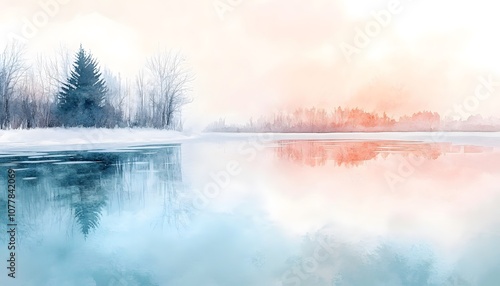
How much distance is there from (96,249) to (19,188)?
3.03 m

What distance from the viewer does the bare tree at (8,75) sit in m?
18.0

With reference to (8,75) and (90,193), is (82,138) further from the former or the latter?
(90,193)

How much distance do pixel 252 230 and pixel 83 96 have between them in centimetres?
1735

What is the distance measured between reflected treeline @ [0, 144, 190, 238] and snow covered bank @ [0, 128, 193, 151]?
6.59m

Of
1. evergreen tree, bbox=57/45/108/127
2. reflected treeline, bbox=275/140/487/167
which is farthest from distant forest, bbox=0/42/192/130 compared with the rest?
reflected treeline, bbox=275/140/487/167

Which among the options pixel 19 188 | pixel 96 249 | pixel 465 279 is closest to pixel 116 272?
pixel 96 249

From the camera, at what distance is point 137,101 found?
24.2 metres

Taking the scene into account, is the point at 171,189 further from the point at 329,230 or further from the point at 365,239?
the point at 365,239

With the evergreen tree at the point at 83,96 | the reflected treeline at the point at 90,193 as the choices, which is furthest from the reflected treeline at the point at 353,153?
the evergreen tree at the point at 83,96

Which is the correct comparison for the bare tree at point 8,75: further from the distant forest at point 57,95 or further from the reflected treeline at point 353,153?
the reflected treeline at point 353,153

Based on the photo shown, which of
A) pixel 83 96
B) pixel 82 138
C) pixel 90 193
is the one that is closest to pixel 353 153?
pixel 90 193

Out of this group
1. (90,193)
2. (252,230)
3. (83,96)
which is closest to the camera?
(252,230)

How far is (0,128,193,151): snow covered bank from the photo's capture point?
13805 mm

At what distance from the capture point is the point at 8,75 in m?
18.7
